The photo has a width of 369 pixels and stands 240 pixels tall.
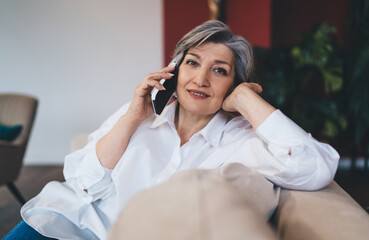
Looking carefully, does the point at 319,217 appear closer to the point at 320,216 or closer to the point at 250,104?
the point at 320,216

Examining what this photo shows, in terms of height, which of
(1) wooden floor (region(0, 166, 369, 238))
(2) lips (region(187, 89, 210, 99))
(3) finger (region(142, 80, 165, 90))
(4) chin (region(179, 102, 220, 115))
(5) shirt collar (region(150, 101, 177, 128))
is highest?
(3) finger (region(142, 80, 165, 90))

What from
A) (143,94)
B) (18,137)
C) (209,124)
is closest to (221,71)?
(209,124)

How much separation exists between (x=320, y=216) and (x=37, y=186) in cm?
321

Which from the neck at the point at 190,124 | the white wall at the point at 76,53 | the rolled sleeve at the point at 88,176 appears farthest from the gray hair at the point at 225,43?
the white wall at the point at 76,53

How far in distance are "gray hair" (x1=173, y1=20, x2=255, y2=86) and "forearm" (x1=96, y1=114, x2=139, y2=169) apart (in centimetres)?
39

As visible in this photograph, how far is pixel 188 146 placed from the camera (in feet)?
4.39

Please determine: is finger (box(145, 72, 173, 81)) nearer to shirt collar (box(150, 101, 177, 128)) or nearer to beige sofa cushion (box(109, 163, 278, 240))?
shirt collar (box(150, 101, 177, 128))

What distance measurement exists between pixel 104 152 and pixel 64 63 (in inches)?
130

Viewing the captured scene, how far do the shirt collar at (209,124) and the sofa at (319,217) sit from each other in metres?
0.37

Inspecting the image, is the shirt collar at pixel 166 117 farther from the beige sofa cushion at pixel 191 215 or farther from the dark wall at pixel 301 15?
the dark wall at pixel 301 15

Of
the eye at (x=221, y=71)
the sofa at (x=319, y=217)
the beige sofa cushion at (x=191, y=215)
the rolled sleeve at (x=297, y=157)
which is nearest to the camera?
the beige sofa cushion at (x=191, y=215)

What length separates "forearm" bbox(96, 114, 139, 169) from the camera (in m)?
1.22

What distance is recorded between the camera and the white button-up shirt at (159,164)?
1061 millimetres

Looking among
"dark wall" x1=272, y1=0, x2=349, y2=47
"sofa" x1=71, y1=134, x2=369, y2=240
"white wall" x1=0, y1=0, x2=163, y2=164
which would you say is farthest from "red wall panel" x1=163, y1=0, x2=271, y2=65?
"sofa" x1=71, y1=134, x2=369, y2=240
